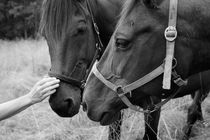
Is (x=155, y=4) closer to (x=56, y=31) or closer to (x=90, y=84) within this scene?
(x=90, y=84)

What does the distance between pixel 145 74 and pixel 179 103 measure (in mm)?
3163

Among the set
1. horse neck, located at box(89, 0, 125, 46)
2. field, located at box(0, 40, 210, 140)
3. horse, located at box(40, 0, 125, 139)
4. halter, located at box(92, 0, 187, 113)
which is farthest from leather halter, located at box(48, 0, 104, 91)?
field, located at box(0, 40, 210, 140)

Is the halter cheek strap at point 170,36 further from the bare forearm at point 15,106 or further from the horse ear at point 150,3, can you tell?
the bare forearm at point 15,106

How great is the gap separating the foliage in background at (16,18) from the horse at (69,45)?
2137 centimetres

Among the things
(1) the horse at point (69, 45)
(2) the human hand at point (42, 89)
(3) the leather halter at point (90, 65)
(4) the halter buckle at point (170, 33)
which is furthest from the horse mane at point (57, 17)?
(4) the halter buckle at point (170, 33)

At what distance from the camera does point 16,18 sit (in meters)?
24.9

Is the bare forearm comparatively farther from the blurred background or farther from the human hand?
the blurred background

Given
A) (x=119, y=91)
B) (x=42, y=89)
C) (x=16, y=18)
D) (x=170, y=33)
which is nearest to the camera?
(x=170, y=33)

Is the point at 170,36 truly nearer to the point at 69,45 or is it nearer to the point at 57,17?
the point at 69,45

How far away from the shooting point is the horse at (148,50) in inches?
70.9

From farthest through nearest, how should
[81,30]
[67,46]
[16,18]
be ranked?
[16,18] → [81,30] → [67,46]

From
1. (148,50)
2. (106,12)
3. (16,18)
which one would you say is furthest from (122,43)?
(16,18)

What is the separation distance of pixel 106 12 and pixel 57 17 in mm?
587

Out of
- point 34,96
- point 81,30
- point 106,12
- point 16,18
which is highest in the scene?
point 106,12
